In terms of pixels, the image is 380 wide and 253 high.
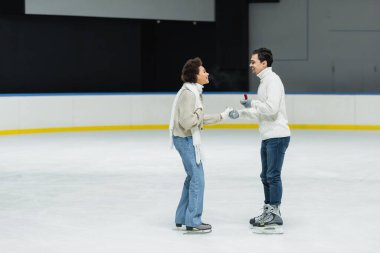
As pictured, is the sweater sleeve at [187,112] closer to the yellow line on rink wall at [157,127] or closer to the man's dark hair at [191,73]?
the man's dark hair at [191,73]

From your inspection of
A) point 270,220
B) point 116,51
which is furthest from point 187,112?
point 116,51

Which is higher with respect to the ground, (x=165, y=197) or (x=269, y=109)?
(x=269, y=109)

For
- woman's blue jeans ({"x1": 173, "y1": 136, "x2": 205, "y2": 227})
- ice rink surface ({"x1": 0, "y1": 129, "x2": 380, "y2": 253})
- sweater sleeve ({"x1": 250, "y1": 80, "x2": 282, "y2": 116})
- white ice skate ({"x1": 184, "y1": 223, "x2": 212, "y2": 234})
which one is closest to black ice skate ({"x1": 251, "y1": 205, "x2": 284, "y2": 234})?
ice rink surface ({"x1": 0, "y1": 129, "x2": 380, "y2": 253})

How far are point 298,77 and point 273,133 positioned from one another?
15.0 metres

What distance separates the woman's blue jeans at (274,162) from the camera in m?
6.30

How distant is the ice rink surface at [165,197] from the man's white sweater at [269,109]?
2.79 feet

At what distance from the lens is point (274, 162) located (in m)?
6.30

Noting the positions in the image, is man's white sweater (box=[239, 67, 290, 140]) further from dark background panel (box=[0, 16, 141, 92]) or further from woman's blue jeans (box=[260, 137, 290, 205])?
dark background panel (box=[0, 16, 141, 92])

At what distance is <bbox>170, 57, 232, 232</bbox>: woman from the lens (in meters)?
6.09

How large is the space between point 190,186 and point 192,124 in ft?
1.81

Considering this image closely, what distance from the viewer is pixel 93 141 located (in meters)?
15.2

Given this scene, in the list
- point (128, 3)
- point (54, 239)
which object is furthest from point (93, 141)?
point (54, 239)

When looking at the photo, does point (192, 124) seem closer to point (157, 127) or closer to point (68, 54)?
point (157, 127)

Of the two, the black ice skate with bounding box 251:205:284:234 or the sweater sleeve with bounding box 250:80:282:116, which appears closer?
the sweater sleeve with bounding box 250:80:282:116
